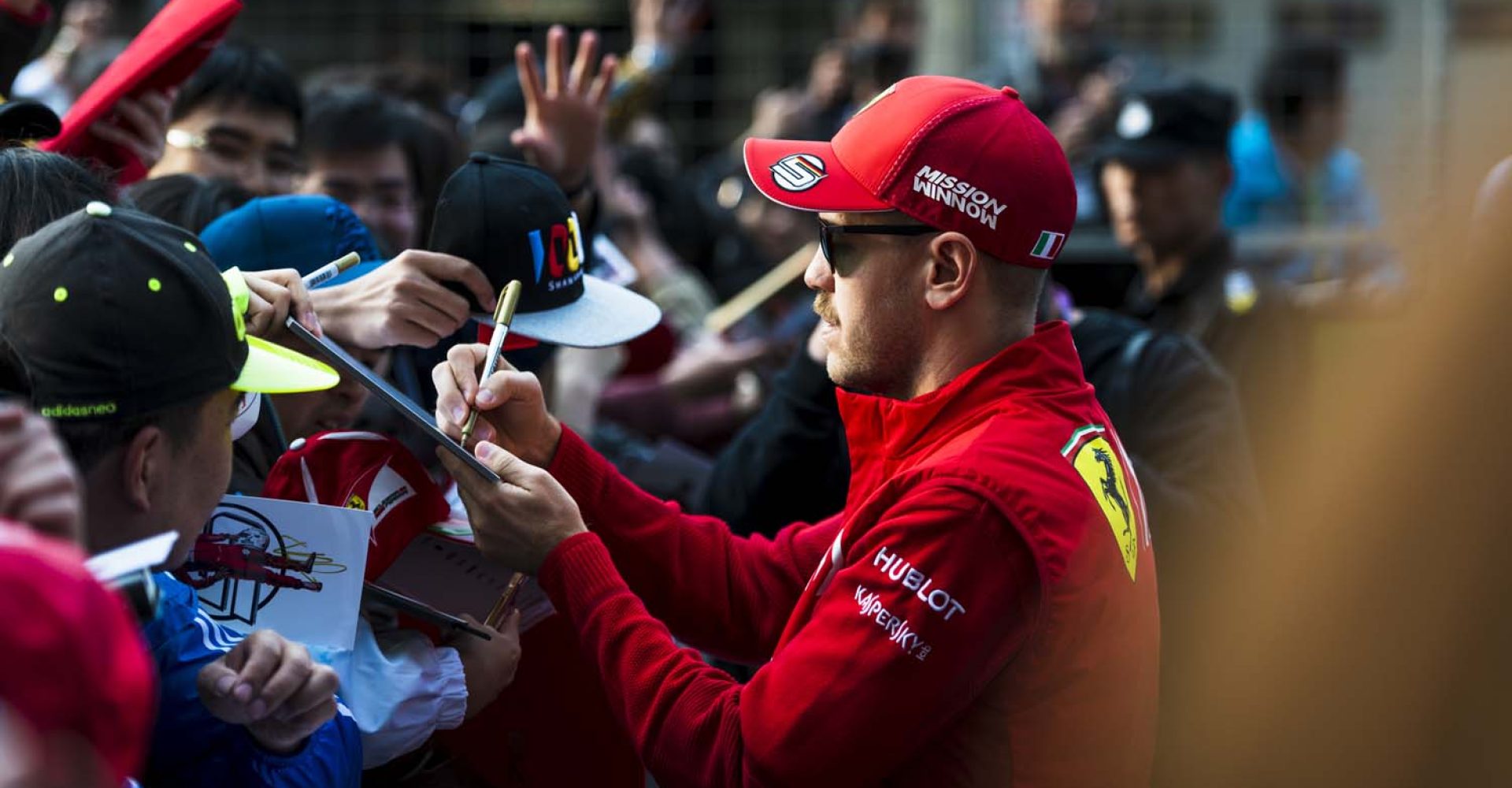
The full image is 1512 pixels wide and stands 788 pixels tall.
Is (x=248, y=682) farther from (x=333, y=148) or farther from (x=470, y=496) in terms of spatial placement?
(x=333, y=148)

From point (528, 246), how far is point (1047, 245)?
82cm

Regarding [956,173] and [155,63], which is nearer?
[956,173]

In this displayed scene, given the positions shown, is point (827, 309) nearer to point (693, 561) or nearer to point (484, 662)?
point (693, 561)

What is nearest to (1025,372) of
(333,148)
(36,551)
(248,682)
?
(248,682)

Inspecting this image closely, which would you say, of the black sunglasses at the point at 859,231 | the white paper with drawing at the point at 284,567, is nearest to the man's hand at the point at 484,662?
the white paper with drawing at the point at 284,567

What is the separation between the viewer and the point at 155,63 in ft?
10.3

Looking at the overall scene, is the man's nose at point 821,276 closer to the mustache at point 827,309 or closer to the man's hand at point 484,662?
Answer: the mustache at point 827,309

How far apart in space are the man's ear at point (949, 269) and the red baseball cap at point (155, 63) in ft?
5.00

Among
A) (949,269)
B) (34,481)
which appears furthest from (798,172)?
(34,481)

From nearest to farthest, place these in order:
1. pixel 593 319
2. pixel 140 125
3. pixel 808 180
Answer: pixel 808 180
pixel 593 319
pixel 140 125

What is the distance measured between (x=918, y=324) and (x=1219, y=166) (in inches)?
124

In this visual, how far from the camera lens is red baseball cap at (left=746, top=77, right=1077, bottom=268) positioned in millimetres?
2395

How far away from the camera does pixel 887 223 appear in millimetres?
2449

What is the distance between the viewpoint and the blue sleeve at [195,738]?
1.96 metres
